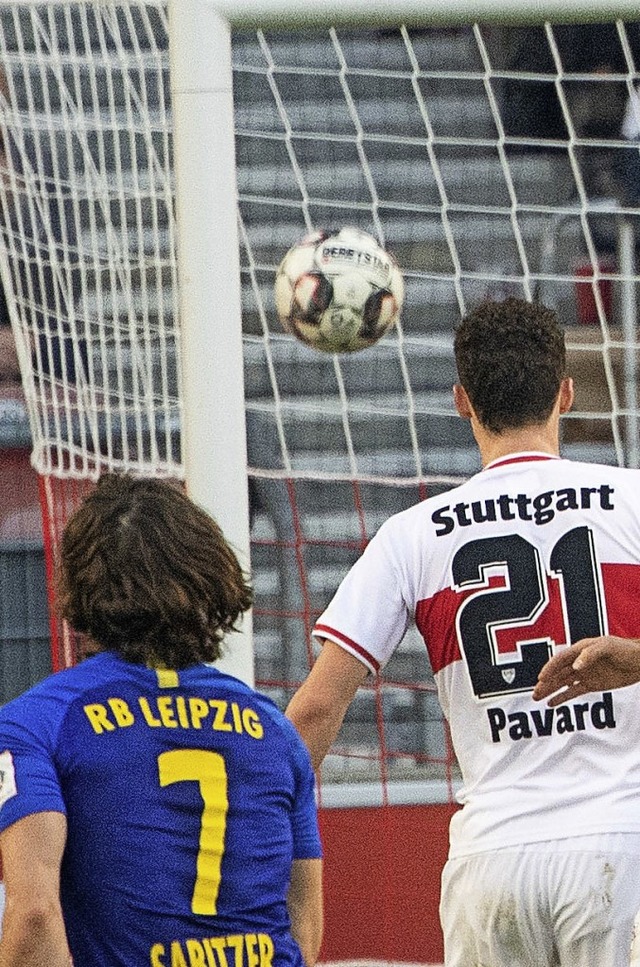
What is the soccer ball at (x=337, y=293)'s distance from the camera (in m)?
3.57

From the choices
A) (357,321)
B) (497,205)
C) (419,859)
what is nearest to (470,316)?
(357,321)

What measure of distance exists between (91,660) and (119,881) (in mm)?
279

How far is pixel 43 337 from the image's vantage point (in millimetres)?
5285

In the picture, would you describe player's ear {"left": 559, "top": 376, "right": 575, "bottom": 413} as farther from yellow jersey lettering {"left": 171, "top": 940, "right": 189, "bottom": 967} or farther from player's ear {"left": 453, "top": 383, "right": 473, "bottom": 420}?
yellow jersey lettering {"left": 171, "top": 940, "right": 189, "bottom": 967}

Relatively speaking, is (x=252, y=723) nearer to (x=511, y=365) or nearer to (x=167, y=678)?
(x=167, y=678)

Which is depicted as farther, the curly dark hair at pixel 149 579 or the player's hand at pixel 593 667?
the player's hand at pixel 593 667

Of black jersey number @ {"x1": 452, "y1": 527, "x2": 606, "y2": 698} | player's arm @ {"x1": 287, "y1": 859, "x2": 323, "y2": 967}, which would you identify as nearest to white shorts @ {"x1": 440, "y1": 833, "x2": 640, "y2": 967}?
black jersey number @ {"x1": 452, "y1": 527, "x2": 606, "y2": 698}

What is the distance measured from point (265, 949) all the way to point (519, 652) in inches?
34.7

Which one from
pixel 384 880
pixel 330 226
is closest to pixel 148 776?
pixel 384 880

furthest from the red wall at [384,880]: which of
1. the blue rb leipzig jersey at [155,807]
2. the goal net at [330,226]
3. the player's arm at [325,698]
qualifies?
the blue rb leipzig jersey at [155,807]

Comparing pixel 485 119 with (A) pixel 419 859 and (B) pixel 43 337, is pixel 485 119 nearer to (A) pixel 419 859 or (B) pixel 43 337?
(B) pixel 43 337

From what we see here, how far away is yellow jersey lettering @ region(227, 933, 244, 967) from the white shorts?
33.0 inches

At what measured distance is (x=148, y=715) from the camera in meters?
1.99

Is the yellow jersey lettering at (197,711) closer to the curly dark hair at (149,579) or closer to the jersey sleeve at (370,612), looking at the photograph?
the curly dark hair at (149,579)
